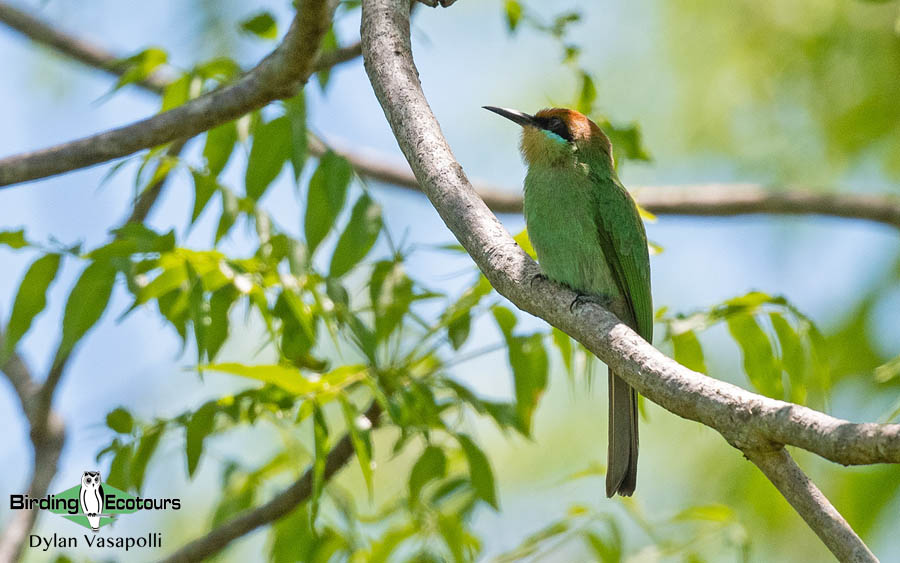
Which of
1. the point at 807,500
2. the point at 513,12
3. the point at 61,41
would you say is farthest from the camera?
the point at 61,41

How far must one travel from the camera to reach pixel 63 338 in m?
3.06

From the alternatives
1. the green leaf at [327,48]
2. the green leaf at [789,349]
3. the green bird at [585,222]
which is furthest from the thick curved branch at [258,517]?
the green leaf at [789,349]

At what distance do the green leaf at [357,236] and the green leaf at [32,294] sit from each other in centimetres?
98

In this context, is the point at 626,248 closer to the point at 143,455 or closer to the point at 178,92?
the point at 178,92

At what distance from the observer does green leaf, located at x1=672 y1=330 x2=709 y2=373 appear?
11.2 ft

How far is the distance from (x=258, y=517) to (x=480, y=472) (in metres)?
0.92

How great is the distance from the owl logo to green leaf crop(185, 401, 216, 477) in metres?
0.62

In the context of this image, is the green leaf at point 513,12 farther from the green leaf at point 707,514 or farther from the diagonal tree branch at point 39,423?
the green leaf at point 707,514

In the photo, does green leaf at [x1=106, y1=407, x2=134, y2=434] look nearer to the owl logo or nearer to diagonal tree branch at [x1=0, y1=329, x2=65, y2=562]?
the owl logo

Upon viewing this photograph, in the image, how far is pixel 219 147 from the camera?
148 inches

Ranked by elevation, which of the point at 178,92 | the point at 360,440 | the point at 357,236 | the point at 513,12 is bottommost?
the point at 360,440

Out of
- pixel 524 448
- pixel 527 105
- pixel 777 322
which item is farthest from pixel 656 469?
pixel 777 322

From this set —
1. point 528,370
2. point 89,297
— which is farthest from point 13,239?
point 528,370

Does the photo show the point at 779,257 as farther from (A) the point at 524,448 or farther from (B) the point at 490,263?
(B) the point at 490,263
